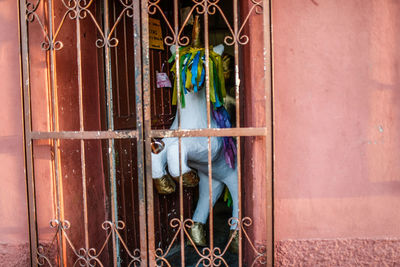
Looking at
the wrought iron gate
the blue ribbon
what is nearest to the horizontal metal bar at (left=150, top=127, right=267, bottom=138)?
the wrought iron gate

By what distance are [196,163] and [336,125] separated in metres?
1.43

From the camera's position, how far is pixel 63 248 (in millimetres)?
2611

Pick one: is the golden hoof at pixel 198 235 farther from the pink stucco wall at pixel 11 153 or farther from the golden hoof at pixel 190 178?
the pink stucco wall at pixel 11 153

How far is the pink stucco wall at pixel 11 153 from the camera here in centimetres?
259

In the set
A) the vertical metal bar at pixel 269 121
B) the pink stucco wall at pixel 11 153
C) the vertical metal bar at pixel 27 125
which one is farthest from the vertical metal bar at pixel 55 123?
the vertical metal bar at pixel 269 121

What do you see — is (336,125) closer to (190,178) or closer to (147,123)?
(147,123)

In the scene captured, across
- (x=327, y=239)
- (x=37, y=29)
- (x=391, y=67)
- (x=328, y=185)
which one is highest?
(x=37, y=29)

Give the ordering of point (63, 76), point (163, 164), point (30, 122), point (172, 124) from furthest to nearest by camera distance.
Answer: point (172, 124), point (163, 164), point (63, 76), point (30, 122)

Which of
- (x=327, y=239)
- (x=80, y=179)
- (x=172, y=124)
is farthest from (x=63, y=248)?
(x=327, y=239)

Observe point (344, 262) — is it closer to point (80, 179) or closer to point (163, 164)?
point (163, 164)

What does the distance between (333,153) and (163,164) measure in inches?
58.2

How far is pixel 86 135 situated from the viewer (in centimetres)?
244

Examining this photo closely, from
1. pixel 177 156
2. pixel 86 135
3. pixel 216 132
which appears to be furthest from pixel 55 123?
pixel 216 132

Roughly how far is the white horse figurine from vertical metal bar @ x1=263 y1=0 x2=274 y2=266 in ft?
2.70
